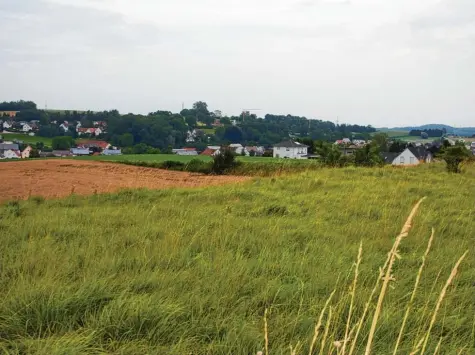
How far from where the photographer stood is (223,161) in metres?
15.6

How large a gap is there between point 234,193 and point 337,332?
4.72 m

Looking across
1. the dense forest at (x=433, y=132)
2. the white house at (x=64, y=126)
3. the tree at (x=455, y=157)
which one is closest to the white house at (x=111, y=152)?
the white house at (x=64, y=126)

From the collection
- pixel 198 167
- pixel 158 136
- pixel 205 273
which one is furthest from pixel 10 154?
pixel 205 273

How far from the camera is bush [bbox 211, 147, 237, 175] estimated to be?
51.0 feet

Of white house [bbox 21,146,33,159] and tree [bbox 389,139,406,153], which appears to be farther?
tree [bbox 389,139,406,153]

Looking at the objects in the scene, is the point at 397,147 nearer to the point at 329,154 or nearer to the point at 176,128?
the point at 176,128

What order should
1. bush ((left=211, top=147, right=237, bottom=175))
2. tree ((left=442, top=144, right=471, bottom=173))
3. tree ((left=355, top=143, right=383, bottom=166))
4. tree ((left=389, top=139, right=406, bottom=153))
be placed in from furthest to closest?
tree ((left=389, top=139, right=406, bottom=153)) < tree ((left=355, top=143, right=383, bottom=166)) < bush ((left=211, top=147, right=237, bottom=175)) < tree ((left=442, top=144, right=471, bottom=173))

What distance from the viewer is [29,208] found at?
5820 mm

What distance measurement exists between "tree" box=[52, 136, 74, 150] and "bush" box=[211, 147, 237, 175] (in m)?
13.9

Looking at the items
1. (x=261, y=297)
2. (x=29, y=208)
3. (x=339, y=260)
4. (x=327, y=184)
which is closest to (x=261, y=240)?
(x=339, y=260)

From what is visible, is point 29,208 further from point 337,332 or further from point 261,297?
point 337,332

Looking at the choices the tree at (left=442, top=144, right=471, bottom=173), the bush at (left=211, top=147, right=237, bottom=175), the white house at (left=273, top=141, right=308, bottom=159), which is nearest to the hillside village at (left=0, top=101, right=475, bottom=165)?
the white house at (left=273, top=141, right=308, bottom=159)

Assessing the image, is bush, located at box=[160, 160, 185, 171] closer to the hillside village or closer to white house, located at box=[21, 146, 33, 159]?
the hillside village

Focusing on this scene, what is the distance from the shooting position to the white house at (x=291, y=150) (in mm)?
25922
